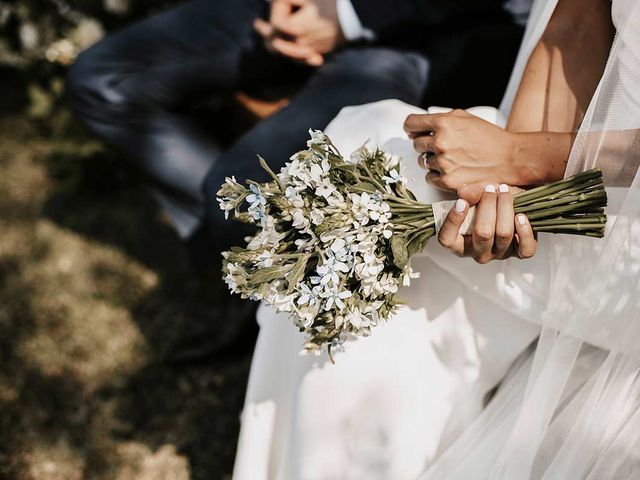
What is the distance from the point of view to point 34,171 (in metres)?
2.79

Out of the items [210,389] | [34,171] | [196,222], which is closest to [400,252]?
[196,222]

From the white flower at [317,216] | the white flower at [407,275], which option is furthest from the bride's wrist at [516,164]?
the white flower at [317,216]

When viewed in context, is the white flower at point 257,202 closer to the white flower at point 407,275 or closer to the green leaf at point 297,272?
the green leaf at point 297,272

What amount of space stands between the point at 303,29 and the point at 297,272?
909 mm

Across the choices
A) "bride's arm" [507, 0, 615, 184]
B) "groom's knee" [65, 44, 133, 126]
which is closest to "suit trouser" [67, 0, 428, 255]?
"groom's knee" [65, 44, 133, 126]

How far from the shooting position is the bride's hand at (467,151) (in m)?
1.20

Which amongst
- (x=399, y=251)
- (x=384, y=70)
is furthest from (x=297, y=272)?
(x=384, y=70)

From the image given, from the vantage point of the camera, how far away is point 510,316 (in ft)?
4.27

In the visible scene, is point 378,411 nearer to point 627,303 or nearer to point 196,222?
point 627,303

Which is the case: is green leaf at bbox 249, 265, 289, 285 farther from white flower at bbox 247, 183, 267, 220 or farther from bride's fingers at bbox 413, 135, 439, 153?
bride's fingers at bbox 413, 135, 439, 153

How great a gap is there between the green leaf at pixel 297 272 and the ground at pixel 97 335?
99 centimetres

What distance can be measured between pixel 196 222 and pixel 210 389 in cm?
50

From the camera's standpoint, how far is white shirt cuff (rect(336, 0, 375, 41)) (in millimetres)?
1788

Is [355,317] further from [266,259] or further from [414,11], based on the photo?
[414,11]
